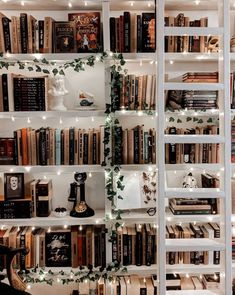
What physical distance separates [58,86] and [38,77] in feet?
0.52

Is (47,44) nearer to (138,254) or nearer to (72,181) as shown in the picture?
(72,181)

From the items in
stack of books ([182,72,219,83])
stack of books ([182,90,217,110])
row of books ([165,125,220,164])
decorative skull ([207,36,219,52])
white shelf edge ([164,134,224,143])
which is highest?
decorative skull ([207,36,219,52])

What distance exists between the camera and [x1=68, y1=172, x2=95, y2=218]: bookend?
2.97 m

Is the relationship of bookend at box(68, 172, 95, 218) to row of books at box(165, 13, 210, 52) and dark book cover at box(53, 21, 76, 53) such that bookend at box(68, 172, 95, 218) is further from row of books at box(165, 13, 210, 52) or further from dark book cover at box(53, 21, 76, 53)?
row of books at box(165, 13, 210, 52)

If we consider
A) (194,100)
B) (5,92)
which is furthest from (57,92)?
(194,100)

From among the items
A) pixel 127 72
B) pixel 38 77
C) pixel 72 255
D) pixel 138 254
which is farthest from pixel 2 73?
pixel 138 254

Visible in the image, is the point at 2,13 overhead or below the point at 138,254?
overhead

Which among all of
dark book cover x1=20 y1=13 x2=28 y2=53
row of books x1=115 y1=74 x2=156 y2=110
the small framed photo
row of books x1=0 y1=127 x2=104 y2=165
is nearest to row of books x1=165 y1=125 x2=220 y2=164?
row of books x1=115 y1=74 x2=156 y2=110

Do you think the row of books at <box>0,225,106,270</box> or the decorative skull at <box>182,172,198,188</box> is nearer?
the row of books at <box>0,225,106,270</box>

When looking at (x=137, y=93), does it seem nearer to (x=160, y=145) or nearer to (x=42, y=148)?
(x=160, y=145)

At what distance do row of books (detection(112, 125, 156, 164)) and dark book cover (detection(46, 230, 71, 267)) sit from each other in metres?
0.70

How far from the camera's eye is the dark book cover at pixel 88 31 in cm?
289

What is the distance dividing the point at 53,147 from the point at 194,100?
1.09 meters

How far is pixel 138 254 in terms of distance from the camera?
2957 mm
